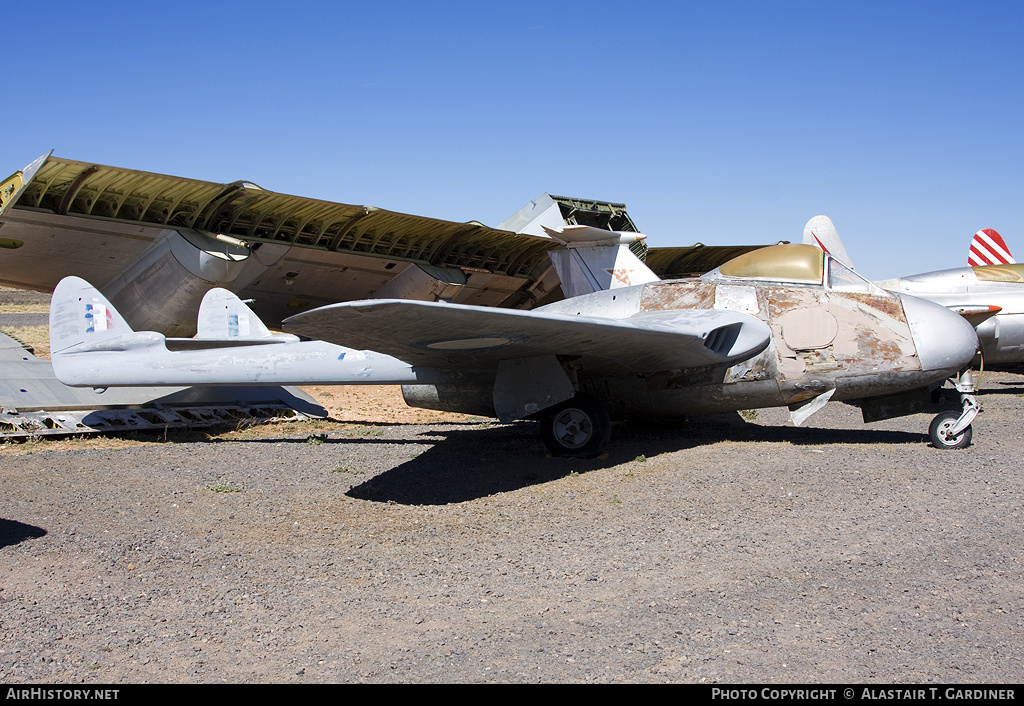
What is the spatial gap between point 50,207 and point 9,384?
3.70 m

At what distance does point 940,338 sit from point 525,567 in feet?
20.0

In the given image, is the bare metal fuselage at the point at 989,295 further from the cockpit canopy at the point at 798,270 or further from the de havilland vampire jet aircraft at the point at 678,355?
the de havilland vampire jet aircraft at the point at 678,355

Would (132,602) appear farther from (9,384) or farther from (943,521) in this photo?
(9,384)

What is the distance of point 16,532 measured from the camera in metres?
5.98

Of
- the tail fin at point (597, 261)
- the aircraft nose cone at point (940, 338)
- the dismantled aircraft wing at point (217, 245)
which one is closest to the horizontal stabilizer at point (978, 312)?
the aircraft nose cone at point (940, 338)

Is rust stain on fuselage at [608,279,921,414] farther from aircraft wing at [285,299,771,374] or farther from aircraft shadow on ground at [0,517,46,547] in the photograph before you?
aircraft shadow on ground at [0,517,46,547]

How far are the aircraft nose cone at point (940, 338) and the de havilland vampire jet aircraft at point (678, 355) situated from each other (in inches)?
0.6

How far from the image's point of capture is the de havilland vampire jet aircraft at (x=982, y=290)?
13953mm

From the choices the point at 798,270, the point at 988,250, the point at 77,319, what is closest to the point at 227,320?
the point at 77,319

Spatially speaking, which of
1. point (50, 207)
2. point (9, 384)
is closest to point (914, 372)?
point (9, 384)

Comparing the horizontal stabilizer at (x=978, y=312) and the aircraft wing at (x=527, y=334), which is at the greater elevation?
the horizontal stabilizer at (x=978, y=312)

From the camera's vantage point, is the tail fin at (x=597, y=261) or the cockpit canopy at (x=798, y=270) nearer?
the cockpit canopy at (x=798, y=270)

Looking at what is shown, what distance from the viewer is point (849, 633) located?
12.3ft

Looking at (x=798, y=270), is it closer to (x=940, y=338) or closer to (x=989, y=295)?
(x=940, y=338)
